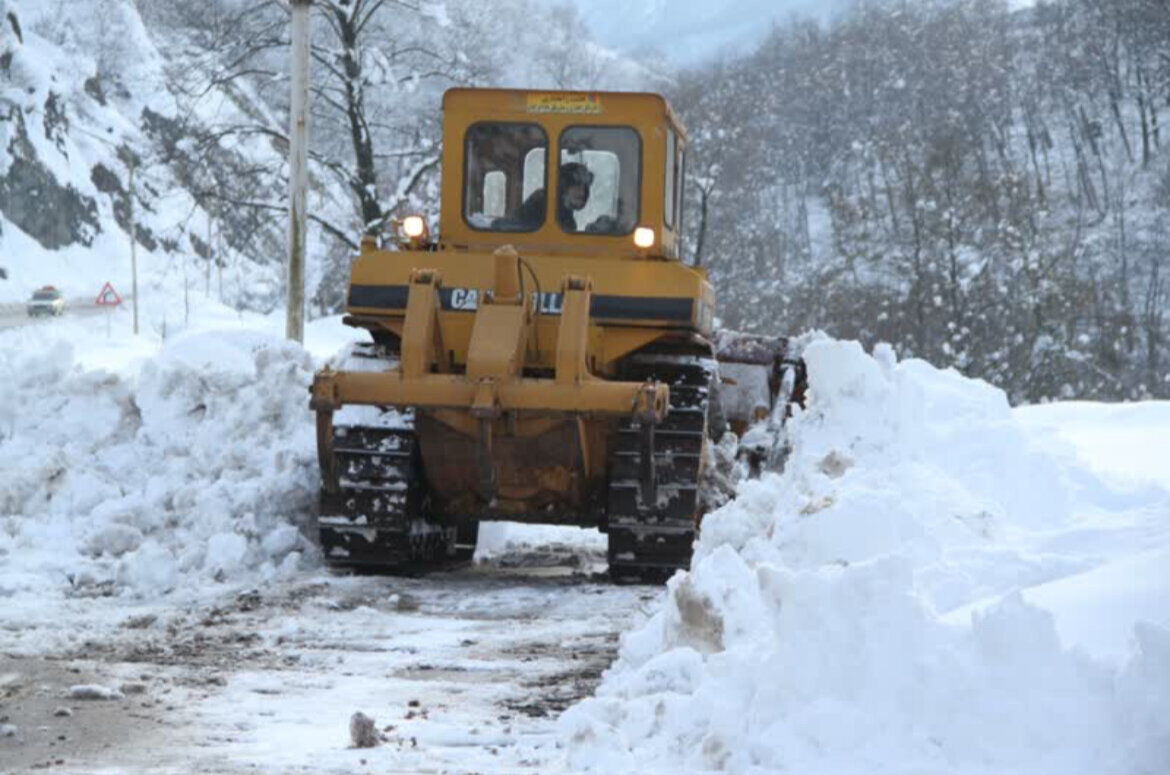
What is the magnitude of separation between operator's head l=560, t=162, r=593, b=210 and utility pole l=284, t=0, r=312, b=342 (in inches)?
264

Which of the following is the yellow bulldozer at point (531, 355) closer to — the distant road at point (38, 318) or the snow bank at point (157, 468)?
the snow bank at point (157, 468)

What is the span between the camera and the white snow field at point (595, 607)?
4355 millimetres

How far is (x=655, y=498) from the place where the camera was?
1014 centimetres

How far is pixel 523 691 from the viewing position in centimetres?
675

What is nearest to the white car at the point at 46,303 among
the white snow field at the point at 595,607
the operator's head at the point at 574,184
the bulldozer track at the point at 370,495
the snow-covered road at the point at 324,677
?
the white snow field at the point at 595,607

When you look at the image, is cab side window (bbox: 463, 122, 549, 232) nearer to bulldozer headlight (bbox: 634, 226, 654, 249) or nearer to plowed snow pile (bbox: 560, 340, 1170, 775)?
bulldozer headlight (bbox: 634, 226, 654, 249)

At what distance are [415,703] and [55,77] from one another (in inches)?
3273

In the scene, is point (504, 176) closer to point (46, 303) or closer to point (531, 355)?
point (531, 355)

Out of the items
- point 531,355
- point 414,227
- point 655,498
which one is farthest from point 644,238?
point 655,498

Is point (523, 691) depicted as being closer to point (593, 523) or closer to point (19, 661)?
point (19, 661)

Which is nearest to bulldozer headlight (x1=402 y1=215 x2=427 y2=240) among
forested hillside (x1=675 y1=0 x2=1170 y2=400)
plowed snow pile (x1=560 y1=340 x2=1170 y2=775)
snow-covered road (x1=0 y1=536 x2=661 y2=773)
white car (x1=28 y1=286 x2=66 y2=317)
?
snow-covered road (x1=0 y1=536 x2=661 y2=773)

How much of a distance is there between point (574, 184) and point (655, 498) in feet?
7.90

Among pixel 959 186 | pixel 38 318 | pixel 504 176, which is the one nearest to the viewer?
pixel 504 176

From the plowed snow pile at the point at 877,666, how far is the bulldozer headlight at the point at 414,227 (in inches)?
176
